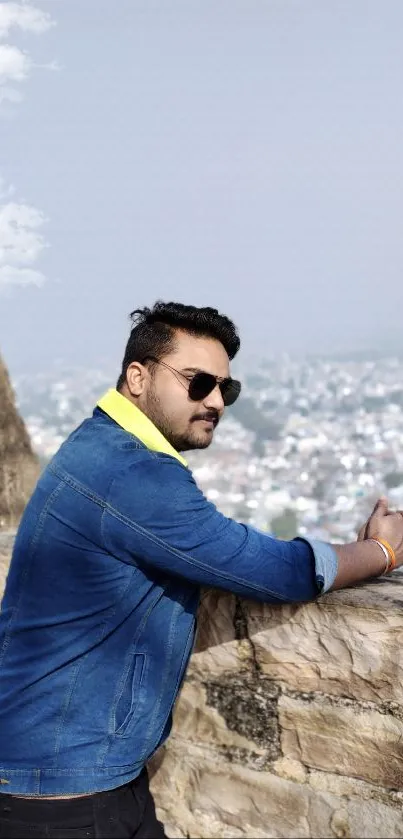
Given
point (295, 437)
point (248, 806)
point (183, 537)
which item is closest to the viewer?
point (183, 537)

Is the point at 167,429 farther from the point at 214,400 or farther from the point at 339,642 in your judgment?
the point at 339,642

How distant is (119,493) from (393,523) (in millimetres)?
708

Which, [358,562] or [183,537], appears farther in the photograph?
[358,562]

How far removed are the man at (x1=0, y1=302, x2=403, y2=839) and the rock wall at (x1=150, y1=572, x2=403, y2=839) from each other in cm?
18

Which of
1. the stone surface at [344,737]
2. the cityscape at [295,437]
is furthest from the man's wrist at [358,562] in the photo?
the cityscape at [295,437]

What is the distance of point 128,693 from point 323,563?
51 centimetres

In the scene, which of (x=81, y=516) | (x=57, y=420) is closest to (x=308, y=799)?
(x=81, y=516)

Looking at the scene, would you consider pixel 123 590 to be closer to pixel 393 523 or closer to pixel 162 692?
pixel 162 692

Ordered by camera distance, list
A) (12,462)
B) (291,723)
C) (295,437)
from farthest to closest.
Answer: (295,437) → (12,462) → (291,723)

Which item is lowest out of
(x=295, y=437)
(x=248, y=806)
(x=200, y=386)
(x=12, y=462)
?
(x=248, y=806)

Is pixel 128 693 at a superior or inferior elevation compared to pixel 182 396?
inferior

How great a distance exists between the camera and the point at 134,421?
1.62m

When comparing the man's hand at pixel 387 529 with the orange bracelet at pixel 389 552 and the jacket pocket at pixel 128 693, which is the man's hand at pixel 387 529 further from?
the jacket pocket at pixel 128 693

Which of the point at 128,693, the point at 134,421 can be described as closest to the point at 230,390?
the point at 134,421
